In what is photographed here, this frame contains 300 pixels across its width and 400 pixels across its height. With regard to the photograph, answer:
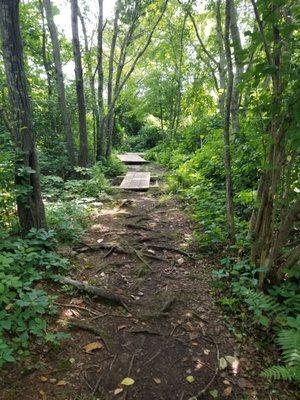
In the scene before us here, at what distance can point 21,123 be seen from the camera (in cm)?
411

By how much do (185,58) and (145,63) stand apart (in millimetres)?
4398

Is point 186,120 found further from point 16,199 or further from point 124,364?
point 124,364

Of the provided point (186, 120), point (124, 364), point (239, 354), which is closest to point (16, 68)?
point (124, 364)

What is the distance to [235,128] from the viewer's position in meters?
7.61

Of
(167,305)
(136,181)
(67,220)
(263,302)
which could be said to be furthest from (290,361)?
(136,181)

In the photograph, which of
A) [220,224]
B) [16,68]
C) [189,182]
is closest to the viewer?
[16,68]

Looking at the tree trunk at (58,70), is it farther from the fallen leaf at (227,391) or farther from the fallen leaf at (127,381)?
the fallen leaf at (227,391)

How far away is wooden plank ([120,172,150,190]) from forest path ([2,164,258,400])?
13.7ft

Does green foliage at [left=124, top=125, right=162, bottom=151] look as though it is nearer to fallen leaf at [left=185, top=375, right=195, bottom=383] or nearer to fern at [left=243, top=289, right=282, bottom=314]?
fern at [left=243, top=289, right=282, bottom=314]

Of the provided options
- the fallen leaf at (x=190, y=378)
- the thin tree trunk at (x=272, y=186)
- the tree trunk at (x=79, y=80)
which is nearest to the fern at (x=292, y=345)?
the fallen leaf at (x=190, y=378)

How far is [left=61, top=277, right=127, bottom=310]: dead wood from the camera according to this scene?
3.75 metres

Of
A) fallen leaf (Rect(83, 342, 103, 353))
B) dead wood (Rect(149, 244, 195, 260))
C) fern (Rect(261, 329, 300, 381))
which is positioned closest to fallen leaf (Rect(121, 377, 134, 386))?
fallen leaf (Rect(83, 342, 103, 353))

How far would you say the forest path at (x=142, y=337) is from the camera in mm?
2576

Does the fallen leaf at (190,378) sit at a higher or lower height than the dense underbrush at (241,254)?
lower
